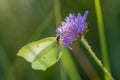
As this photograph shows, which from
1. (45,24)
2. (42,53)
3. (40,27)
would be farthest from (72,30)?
(40,27)

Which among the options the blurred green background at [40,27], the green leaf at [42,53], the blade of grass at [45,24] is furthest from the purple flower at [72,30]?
the blade of grass at [45,24]

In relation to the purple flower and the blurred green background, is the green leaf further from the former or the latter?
the blurred green background

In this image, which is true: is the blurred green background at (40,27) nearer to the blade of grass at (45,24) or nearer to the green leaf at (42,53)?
the blade of grass at (45,24)

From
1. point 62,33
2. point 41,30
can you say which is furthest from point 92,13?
point 62,33

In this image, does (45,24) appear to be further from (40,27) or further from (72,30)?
(72,30)

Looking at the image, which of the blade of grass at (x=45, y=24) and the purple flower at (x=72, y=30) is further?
the blade of grass at (x=45, y=24)

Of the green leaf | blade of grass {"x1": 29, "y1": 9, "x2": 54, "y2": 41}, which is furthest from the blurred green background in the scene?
the green leaf
